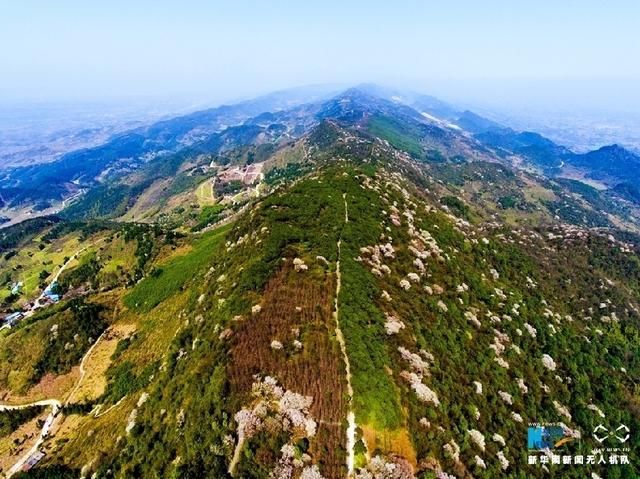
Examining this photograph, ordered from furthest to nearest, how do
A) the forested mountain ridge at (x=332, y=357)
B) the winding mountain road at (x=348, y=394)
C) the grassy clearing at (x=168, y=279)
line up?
the grassy clearing at (x=168, y=279) < the forested mountain ridge at (x=332, y=357) < the winding mountain road at (x=348, y=394)

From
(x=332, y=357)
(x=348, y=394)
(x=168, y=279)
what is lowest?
(x=168, y=279)

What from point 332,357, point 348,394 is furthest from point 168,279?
point 348,394

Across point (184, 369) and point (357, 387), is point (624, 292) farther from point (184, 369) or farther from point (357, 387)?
point (184, 369)

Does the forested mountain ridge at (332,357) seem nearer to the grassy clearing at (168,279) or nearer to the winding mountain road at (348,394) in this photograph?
the winding mountain road at (348,394)

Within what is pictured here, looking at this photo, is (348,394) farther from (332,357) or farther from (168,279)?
(168,279)

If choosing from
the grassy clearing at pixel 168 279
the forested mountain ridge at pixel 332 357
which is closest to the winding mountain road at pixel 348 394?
the forested mountain ridge at pixel 332 357

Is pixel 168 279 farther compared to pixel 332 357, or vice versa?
pixel 168 279

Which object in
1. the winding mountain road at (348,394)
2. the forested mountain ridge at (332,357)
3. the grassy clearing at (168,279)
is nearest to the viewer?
the winding mountain road at (348,394)

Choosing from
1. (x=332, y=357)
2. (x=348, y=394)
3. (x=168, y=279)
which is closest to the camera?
(x=348, y=394)

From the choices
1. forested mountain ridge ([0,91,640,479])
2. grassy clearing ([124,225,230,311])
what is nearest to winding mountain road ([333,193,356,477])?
forested mountain ridge ([0,91,640,479])
